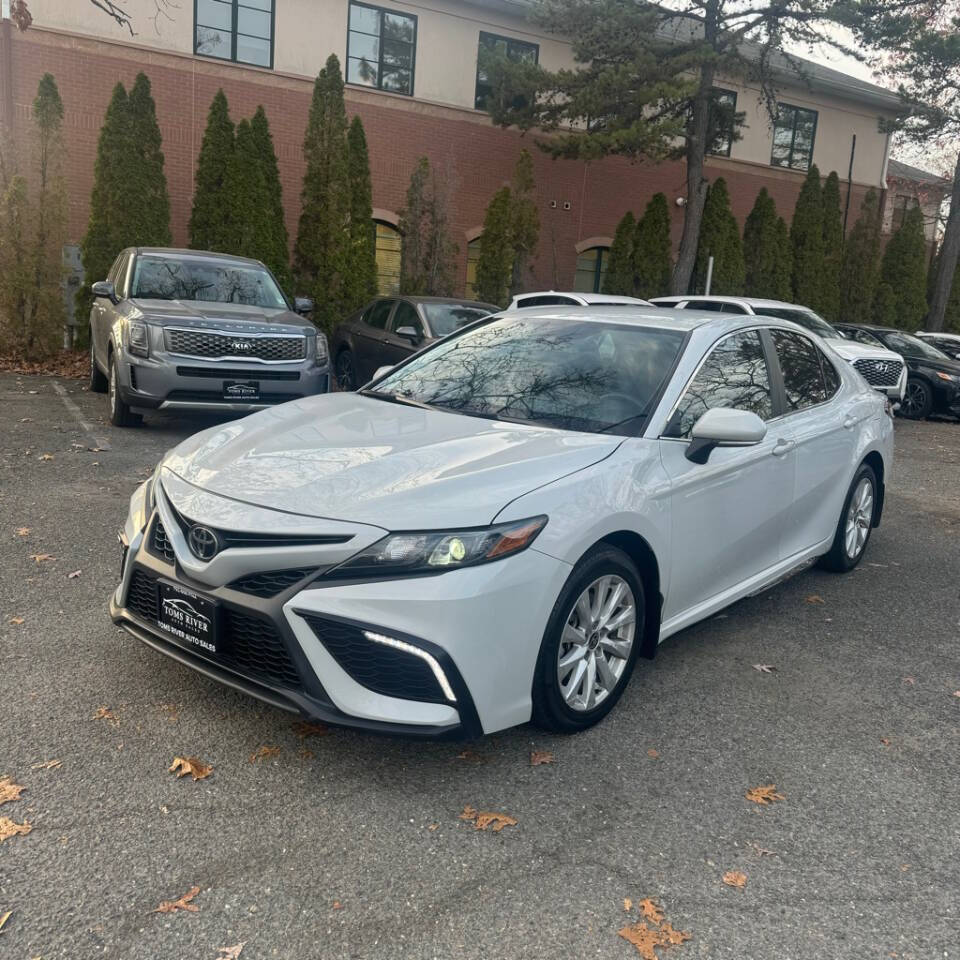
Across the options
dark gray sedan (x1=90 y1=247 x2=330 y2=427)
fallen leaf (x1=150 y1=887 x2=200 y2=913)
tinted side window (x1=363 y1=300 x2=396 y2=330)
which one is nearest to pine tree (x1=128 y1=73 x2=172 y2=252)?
tinted side window (x1=363 y1=300 x2=396 y2=330)

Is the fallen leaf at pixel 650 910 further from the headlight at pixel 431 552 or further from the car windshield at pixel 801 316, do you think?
the car windshield at pixel 801 316

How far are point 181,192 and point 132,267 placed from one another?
890cm

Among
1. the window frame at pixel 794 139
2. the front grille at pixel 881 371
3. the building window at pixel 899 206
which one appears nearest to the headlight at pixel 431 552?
the front grille at pixel 881 371

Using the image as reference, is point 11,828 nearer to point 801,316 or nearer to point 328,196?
point 801,316

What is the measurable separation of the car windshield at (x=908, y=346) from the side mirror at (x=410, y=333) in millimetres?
9648

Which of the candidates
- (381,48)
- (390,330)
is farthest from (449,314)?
(381,48)

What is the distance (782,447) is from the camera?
4.61 m

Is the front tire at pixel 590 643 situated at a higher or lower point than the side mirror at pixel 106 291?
lower

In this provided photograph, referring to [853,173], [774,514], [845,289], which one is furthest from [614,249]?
[774,514]

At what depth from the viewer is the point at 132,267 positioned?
1017 centimetres

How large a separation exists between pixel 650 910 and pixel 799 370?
3408 mm

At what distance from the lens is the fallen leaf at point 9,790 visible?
Answer: 2.94 meters

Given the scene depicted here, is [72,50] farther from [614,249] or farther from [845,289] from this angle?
[845,289]

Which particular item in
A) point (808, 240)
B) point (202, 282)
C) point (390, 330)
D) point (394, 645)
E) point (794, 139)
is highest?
point (794, 139)
